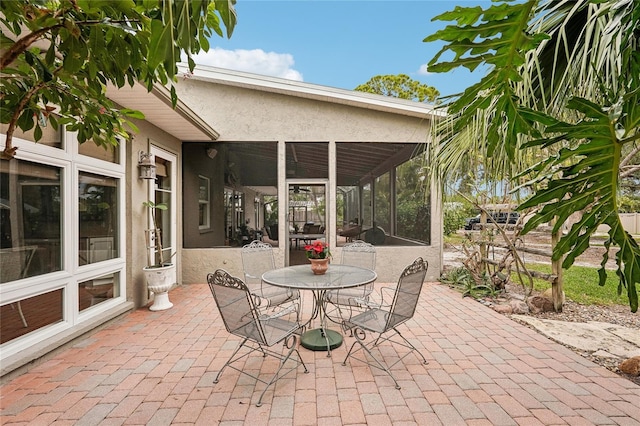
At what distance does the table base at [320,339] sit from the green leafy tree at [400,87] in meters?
20.6

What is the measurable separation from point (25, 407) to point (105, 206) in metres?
2.49

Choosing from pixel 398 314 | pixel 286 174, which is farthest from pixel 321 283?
pixel 286 174

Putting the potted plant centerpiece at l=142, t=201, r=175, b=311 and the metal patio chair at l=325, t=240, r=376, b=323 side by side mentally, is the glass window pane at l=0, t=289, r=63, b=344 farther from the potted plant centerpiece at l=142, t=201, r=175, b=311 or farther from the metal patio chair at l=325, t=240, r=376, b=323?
the metal patio chair at l=325, t=240, r=376, b=323

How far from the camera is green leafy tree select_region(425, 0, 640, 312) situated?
115cm

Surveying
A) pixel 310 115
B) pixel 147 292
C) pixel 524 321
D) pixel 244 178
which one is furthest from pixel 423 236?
pixel 147 292

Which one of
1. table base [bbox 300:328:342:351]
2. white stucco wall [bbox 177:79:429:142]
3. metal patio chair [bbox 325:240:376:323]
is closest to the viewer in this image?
table base [bbox 300:328:342:351]

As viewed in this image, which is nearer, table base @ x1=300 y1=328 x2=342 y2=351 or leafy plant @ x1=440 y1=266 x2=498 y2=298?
table base @ x1=300 y1=328 x2=342 y2=351

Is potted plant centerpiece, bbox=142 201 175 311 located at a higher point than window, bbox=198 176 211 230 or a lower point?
lower

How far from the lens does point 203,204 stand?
20.9 feet

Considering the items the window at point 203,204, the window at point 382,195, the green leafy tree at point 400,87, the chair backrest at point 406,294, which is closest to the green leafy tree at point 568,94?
the chair backrest at point 406,294

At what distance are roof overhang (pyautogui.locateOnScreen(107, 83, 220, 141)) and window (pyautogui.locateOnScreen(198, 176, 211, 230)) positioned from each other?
0.89 meters

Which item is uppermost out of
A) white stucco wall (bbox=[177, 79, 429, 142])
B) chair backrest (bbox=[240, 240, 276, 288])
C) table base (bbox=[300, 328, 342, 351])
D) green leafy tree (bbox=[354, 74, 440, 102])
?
green leafy tree (bbox=[354, 74, 440, 102])

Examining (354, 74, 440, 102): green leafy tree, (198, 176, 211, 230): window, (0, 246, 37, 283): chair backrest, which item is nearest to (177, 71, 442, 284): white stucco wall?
(198, 176, 211, 230): window

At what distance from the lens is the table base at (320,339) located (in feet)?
10.4
